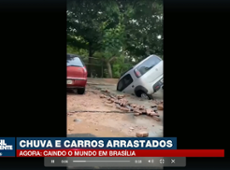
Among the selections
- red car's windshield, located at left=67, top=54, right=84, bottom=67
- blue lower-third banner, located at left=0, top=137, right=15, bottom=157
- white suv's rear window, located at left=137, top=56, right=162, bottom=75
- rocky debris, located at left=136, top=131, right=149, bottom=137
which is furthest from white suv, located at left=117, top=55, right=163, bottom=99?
blue lower-third banner, located at left=0, top=137, right=15, bottom=157

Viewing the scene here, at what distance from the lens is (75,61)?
250 centimetres

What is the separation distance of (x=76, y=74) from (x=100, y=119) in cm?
64

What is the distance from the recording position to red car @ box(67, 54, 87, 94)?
8.12 feet

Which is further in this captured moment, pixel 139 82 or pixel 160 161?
pixel 139 82

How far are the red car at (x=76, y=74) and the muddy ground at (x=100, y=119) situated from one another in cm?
8

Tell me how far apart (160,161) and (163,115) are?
546mm

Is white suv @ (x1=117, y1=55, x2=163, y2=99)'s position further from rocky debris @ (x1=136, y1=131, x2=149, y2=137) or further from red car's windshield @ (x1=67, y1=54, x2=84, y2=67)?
red car's windshield @ (x1=67, y1=54, x2=84, y2=67)

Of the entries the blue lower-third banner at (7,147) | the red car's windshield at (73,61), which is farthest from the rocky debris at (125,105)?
the blue lower-third banner at (7,147)

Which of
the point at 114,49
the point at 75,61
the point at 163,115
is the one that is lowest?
the point at 163,115

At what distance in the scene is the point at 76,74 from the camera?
2.50 m

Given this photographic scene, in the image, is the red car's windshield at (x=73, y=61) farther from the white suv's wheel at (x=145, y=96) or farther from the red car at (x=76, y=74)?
the white suv's wheel at (x=145, y=96)

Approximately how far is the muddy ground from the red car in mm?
76

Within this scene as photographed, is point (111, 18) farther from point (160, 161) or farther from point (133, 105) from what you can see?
point (160, 161)

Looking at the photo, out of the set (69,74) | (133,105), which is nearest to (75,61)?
(69,74)
